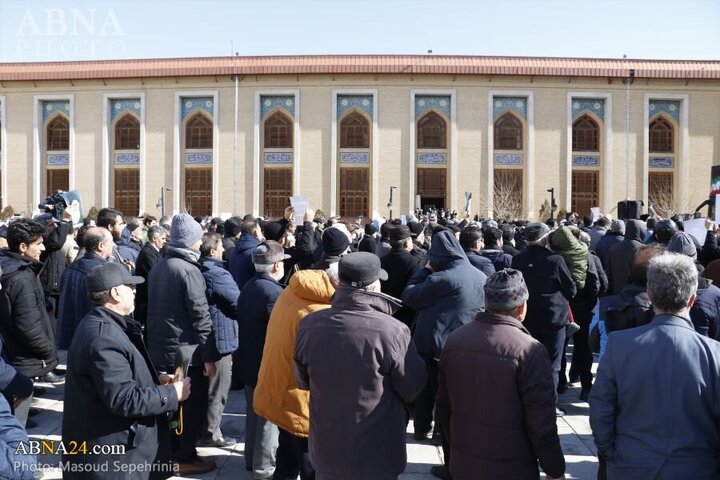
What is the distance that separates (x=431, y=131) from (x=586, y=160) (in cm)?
840

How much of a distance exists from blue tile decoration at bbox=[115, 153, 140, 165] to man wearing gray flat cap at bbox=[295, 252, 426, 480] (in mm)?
32777

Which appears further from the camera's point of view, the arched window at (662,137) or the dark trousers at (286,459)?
the arched window at (662,137)

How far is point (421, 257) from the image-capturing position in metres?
6.43

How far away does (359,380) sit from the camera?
9.46ft

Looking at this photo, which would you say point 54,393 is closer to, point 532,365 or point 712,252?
point 532,365

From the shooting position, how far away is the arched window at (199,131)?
3275cm

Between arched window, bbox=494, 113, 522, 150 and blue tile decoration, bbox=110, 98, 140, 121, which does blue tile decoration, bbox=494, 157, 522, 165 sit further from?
blue tile decoration, bbox=110, 98, 140, 121

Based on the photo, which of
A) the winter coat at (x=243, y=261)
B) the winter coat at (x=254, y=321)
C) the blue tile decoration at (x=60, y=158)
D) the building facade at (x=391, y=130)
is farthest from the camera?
the blue tile decoration at (x=60, y=158)

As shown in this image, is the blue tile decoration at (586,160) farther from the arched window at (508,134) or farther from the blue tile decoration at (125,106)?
the blue tile decoration at (125,106)

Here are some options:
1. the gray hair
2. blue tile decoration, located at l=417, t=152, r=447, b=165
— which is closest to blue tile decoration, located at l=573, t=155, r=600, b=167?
blue tile decoration, located at l=417, t=152, r=447, b=165

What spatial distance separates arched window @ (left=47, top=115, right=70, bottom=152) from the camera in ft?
111

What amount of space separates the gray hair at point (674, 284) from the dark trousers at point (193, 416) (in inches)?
135

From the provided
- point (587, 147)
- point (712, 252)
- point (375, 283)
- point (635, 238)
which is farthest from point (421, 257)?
point (587, 147)

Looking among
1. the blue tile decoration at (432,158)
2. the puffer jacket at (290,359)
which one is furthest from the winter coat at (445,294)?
the blue tile decoration at (432,158)
